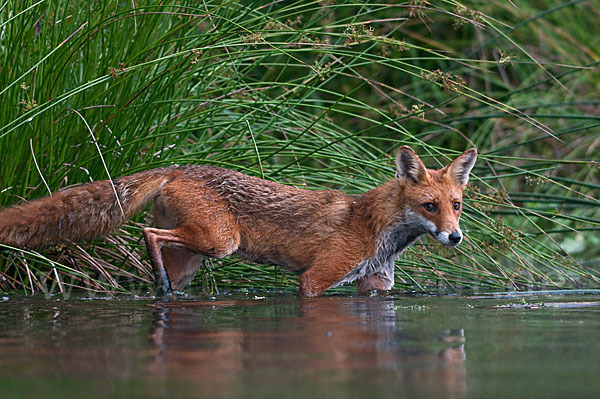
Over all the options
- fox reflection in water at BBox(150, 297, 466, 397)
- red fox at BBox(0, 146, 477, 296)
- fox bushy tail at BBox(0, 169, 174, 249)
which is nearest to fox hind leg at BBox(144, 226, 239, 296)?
red fox at BBox(0, 146, 477, 296)

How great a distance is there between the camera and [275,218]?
6395 mm

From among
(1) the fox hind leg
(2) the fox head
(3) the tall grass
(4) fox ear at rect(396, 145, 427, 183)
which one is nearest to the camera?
(3) the tall grass

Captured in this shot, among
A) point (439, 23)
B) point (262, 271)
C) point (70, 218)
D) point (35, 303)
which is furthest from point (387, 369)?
point (439, 23)

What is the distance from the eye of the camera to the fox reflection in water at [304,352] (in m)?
2.66

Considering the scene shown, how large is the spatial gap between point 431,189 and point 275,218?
1201mm

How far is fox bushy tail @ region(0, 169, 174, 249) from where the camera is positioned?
5551 mm

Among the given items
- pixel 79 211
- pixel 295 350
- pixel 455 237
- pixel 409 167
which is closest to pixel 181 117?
pixel 79 211

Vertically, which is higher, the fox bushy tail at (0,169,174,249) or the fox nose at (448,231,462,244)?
the fox bushy tail at (0,169,174,249)

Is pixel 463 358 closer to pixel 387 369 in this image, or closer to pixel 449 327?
pixel 387 369

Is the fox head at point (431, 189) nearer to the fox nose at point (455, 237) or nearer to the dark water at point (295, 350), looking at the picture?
the fox nose at point (455, 237)

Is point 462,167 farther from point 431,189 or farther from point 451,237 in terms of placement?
point 451,237

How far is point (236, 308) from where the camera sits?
4945mm

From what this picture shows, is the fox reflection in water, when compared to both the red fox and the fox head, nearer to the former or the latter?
the red fox

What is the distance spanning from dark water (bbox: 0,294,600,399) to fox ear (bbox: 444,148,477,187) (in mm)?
1411
